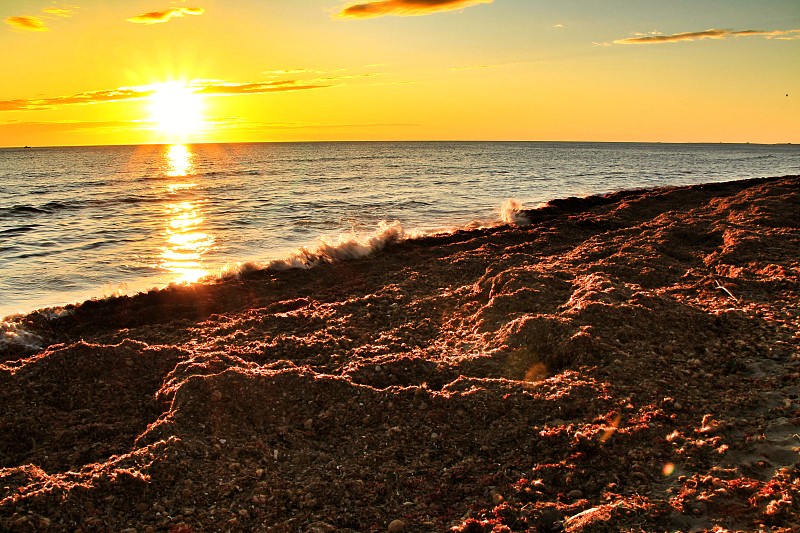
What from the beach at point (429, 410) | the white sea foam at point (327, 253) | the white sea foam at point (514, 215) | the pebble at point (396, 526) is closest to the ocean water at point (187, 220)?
the white sea foam at point (327, 253)

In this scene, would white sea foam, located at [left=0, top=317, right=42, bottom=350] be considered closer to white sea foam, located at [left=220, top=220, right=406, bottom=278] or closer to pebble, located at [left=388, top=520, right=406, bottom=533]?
white sea foam, located at [left=220, top=220, right=406, bottom=278]

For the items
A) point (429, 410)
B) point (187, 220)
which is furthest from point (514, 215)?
point (429, 410)

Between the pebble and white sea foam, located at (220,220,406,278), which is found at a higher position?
white sea foam, located at (220,220,406,278)

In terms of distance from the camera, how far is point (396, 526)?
10.6 feet

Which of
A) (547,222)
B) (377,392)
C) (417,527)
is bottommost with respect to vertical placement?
(417,527)

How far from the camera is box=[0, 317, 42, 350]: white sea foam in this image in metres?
6.93

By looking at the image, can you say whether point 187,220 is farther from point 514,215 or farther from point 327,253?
point 514,215

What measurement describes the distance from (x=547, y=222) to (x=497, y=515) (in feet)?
38.8

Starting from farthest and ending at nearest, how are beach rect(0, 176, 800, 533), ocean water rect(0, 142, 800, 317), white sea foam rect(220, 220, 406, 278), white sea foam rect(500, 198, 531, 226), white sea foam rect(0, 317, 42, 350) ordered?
white sea foam rect(500, 198, 531, 226) < ocean water rect(0, 142, 800, 317) < white sea foam rect(220, 220, 406, 278) < white sea foam rect(0, 317, 42, 350) < beach rect(0, 176, 800, 533)

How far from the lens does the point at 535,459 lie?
381 centimetres

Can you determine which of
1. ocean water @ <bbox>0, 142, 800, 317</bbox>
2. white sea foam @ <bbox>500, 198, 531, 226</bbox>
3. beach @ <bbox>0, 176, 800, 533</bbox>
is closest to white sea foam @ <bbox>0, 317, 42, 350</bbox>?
beach @ <bbox>0, 176, 800, 533</bbox>

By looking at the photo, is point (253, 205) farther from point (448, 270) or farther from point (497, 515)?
point (497, 515)

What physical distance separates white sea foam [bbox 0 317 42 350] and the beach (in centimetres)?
3

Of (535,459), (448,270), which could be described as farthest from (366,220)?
(535,459)
